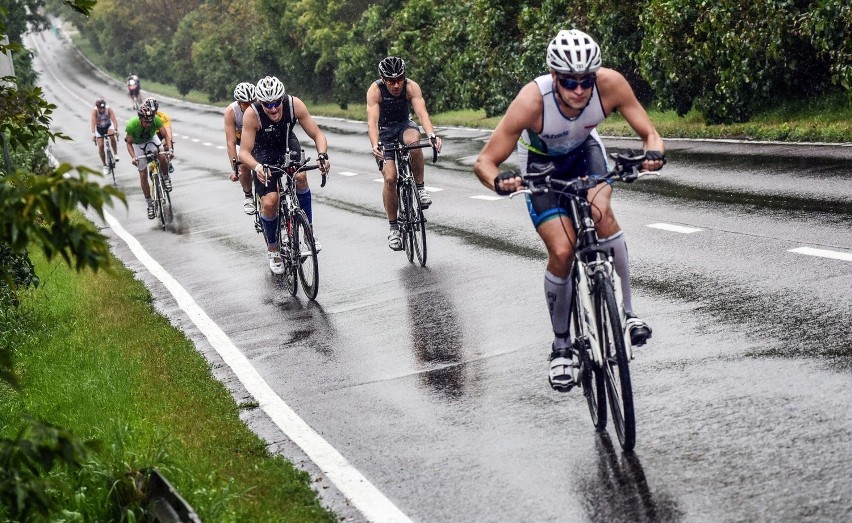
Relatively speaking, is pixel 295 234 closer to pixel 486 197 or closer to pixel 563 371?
pixel 563 371

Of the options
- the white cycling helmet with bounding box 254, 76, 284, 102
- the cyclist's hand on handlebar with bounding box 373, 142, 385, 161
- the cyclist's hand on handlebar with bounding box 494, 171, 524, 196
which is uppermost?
the white cycling helmet with bounding box 254, 76, 284, 102

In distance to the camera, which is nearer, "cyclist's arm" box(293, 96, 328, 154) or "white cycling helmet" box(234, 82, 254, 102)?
"cyclist's arm" box(293, 96, 328, 154)

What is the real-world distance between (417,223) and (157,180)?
8696 mm

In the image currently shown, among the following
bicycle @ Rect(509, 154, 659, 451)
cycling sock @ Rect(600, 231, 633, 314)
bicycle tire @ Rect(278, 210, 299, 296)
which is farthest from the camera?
bicycle tire @ Rect(278, 210, 299, 296)

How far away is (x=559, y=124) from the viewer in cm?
682

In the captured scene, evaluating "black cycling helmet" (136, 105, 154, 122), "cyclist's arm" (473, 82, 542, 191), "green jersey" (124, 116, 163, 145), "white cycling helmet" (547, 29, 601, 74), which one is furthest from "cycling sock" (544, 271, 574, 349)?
"green jersey" (124, 116, 163, 145)

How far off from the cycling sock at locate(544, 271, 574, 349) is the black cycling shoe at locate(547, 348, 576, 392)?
43mm

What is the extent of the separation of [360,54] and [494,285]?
1376 inches

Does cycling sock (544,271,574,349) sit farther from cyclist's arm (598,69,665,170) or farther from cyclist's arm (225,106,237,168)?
cyclist's arm (225,106,237,168)

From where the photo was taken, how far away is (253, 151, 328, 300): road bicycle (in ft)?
39.5

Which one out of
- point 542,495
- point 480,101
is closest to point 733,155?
point 542,495

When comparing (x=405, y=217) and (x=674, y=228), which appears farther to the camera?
(x=674, y=228)

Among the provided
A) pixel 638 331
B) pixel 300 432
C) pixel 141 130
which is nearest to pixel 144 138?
pixel 141 130

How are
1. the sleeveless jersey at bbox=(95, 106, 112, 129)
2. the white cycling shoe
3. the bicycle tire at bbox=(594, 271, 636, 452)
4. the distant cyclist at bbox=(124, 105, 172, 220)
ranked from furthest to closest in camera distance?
the sleeveless jersey at bbox=(95, 106, 112, 129) → the distant cyclist at bbox=(124, 105, 172, 220) → the white cycling shoe → the bicycle tire at bbox=(594, 271, 636, 452)
